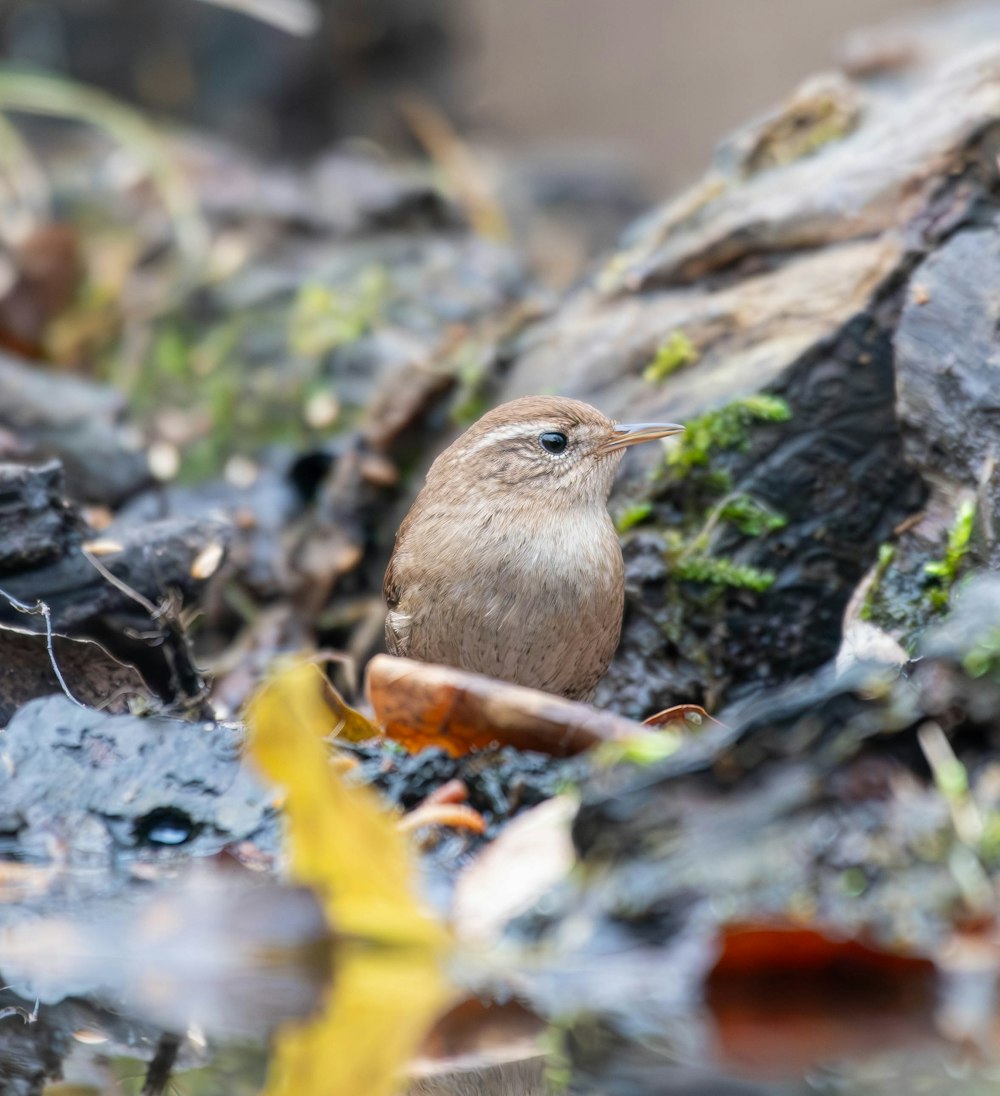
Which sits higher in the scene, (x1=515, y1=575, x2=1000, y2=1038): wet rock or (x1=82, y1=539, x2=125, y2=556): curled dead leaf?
(x1=82, y1=539, x2=125, y2=556): curled dead leaf

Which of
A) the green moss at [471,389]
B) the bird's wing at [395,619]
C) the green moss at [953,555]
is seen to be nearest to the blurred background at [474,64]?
the green moss at [471,389]

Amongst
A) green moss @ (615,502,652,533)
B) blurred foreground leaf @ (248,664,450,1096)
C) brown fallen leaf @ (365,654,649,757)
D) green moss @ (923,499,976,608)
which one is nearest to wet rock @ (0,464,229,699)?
brown fallen leaf @ (365,654,649,757)

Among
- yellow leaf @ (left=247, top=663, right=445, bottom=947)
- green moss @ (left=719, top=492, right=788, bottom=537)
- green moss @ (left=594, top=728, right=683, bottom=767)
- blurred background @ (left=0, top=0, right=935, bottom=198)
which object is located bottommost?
yellow leaf @ (left=247, top=663, right=445, bottom=947)

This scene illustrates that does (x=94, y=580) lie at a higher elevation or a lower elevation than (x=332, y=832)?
higher

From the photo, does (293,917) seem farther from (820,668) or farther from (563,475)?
(820,668)

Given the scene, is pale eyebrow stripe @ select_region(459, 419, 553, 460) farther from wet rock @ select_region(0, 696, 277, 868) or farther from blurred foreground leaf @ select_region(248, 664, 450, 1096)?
blurred foreground leaf @ select_region(248, 664, 450, 1096)

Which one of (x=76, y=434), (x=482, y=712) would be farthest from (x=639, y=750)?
(x=76, y=434)

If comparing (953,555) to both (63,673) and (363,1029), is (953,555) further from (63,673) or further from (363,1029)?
(63,673)

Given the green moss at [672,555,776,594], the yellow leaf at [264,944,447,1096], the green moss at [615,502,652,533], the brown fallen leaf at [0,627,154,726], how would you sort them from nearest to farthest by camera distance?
the yellow leaf at [264,944,447,1096] < the brown fallen leaf at [0,627,154,726] < the green moss at [672,555,776,594] < the green moss at [615,502,652,533]
